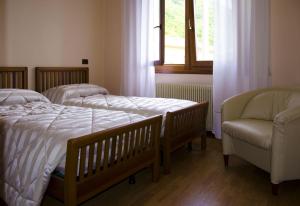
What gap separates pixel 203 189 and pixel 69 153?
1257mm

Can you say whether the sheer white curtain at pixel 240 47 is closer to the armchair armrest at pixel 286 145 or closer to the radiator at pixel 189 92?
the radiator at pixel 189 92

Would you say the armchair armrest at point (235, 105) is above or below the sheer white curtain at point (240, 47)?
below

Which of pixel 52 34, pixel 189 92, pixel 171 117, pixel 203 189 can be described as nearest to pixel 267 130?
pixel 203 189

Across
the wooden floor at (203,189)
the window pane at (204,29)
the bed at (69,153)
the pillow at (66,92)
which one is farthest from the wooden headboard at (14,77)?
the window pane at (204,29)

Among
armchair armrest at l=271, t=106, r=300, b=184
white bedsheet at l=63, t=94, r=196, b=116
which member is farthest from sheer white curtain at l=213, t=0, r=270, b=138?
armchair armrest at l=271, t=106, r=300, b=184

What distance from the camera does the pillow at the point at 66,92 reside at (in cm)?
358

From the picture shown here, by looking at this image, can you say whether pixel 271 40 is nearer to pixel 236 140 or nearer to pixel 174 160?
pixel 236 140

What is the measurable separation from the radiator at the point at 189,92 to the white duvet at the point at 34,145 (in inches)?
70.0

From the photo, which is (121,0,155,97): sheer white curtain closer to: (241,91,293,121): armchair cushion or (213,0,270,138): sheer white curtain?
(213,0,270,138): sheer white curtain

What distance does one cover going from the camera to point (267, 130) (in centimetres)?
240

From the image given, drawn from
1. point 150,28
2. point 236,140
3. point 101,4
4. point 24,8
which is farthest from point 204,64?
point 24,8

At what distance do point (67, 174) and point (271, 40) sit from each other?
9.42ft

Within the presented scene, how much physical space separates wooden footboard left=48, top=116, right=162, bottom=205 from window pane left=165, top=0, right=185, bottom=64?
223cm

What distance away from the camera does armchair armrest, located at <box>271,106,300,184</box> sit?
2141 millimetres
